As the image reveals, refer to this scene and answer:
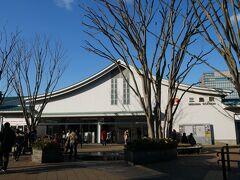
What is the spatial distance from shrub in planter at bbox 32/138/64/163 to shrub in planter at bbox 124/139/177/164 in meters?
3.08

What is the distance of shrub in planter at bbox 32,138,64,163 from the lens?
42.9 feet

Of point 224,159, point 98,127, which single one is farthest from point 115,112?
point 224,159

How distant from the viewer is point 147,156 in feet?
40.0

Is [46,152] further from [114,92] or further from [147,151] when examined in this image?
[114,92]

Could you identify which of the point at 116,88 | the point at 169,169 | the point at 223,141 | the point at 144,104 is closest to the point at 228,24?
the point at 169,169

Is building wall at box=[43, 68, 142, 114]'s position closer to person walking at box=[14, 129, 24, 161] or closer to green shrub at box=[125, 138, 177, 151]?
person walking at box=[14, 129, 24, 161]

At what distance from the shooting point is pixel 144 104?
14.8m

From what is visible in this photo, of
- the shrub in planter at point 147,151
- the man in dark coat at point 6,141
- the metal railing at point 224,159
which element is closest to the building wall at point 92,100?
the shrub in planter at point 147,151

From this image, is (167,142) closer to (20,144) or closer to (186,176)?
(186,176)

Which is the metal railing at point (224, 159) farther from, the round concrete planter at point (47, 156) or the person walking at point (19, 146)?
the person walking at point (19, 146)

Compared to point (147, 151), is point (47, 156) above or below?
below

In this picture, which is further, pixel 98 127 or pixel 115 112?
pixel 98 127

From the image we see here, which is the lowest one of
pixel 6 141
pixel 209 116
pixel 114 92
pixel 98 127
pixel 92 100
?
pixel 6 141

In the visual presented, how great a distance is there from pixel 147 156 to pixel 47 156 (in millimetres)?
4320
